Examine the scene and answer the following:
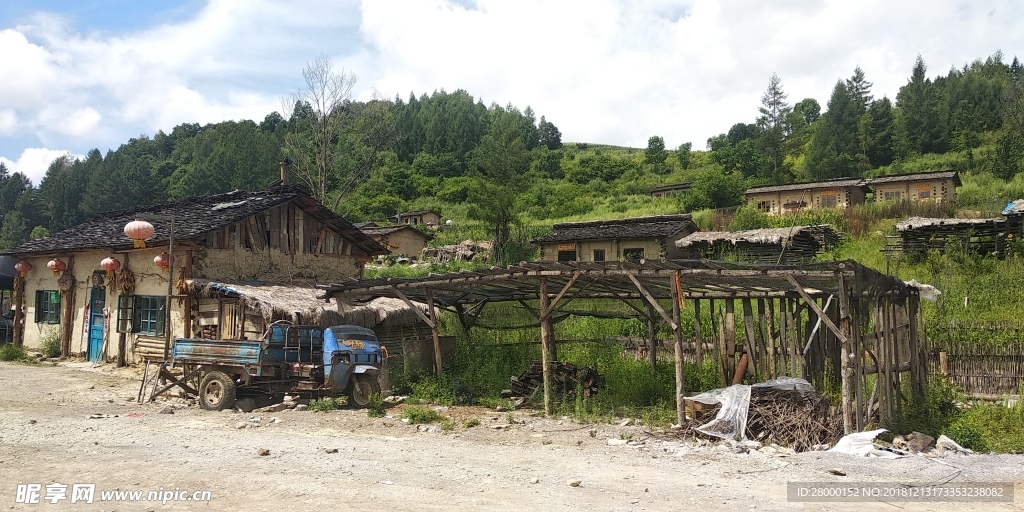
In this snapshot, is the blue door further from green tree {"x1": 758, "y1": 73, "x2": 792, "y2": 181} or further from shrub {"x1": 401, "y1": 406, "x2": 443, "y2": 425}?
green tree {"x1": 758, "y1": 73, "x2": 792, "y2": 181}

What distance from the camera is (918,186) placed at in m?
36.2

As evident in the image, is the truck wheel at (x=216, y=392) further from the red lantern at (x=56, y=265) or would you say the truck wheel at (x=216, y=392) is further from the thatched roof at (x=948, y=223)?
the thatched roof at (x=948, y=223)

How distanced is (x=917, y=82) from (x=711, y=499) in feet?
263

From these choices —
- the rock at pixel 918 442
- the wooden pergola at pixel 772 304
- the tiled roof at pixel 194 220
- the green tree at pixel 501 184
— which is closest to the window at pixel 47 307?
the tiled roof at pixel 194 220

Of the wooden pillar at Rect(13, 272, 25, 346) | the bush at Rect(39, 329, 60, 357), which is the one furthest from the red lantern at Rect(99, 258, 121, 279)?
the wooden pillar at Rect(13, 272, 25, 346)

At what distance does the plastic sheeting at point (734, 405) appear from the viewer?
364 inches

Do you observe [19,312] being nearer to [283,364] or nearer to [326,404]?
[283,364]

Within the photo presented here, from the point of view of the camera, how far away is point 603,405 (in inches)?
480

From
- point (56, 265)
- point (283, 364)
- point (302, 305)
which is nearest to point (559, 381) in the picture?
point (283, 364)

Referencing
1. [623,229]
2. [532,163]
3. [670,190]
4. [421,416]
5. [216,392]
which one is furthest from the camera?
[532,163]

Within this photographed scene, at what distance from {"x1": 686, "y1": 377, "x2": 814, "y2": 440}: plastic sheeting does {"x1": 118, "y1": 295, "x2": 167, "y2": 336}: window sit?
534 inches

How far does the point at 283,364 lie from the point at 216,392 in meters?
1.30

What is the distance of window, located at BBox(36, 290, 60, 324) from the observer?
64.4 feet

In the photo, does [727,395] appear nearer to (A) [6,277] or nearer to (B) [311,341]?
(B) [311,341]
